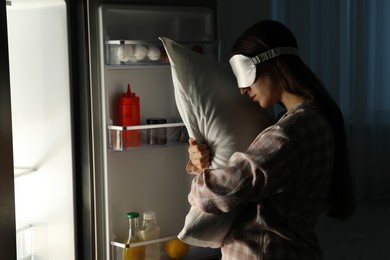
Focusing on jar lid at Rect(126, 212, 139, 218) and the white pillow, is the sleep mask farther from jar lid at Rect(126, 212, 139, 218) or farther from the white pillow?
jar lid at Rect(126, 212, 139, 218)

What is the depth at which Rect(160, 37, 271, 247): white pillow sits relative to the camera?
1742 mm

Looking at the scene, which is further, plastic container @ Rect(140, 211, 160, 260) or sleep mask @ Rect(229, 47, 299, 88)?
plastic container @ Rect(140, 211, 160, 260)

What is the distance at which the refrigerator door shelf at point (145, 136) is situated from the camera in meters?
2.29

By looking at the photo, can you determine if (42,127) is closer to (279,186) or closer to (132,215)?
(132,215)

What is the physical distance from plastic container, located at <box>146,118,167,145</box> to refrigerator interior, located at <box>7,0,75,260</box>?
0.97 feet

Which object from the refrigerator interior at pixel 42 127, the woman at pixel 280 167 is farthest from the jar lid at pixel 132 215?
the woman at pixel 280 167

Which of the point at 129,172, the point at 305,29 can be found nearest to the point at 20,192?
the point at 129,172

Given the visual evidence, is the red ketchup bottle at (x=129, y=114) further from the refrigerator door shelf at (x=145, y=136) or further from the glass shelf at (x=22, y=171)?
the glass shelf at (x=22, y=171)

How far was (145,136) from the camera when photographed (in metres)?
2.41

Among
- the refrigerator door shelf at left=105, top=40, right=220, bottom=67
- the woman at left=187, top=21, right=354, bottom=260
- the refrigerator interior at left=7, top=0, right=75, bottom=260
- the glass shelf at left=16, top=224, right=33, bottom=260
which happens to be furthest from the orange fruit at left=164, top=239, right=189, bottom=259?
the woman at left=187, top=21, right=354, bottom=260

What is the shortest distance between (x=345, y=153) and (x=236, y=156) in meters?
0.29

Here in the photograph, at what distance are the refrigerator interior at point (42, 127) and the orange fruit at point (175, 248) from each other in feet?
1.21

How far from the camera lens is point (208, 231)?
5.60 feet

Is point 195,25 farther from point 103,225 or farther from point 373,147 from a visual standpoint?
point 373,147
